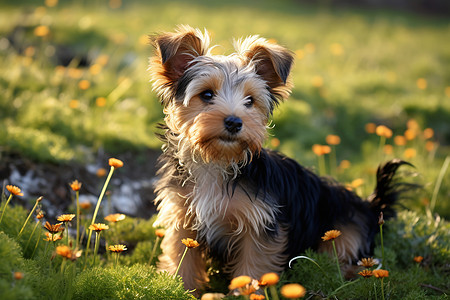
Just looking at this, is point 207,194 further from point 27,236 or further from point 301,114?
point 301,114

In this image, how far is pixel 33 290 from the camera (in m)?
2.73

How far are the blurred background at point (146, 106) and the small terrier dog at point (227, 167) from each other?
428 mm

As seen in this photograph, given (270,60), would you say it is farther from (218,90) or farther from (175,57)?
(175,57)

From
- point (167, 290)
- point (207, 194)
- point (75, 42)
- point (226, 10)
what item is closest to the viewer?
point (167, 290)

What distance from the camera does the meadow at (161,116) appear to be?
10.7ft

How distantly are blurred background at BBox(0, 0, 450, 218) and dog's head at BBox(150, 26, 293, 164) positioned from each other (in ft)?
1.07

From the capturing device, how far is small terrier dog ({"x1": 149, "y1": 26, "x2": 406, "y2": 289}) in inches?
130

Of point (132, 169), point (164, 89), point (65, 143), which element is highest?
point (164, 89)

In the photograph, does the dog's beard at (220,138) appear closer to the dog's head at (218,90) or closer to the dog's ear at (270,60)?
the dog's head at (218,90)

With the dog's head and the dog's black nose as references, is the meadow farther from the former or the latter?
the dog's black nose

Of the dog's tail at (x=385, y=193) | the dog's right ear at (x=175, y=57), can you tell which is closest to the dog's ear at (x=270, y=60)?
the dog's right ear at (x=175, y=57)

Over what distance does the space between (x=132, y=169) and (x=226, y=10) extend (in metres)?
13.9

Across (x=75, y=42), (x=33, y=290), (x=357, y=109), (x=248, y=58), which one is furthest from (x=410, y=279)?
(x=75, y=42)

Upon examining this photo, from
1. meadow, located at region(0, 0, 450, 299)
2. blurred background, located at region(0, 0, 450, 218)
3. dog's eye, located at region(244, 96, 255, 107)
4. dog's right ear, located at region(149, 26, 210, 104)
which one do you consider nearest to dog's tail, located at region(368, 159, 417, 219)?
meadow, located at region(0, 0, 450, 299)
